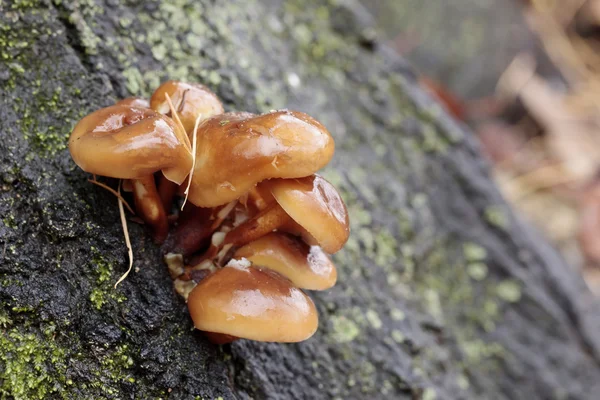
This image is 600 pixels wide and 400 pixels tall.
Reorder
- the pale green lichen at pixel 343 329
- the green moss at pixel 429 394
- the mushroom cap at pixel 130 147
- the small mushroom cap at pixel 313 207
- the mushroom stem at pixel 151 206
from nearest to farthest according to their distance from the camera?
the mushroom cap at pixel 130 147 < the small mushroom cap at pixel 313 207 < the mushroom stem at pixel 151 206 < the pale green lichen at pixel 343 329 < the green moss at pixel 429 394

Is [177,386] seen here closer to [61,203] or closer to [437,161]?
[61,203]

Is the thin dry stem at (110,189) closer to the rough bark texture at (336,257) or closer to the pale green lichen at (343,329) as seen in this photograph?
the rough bark texture at (336,257)

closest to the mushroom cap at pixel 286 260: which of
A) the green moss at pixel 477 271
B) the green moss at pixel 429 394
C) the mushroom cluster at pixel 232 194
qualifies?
the mushroom cluster at pixel 232 194

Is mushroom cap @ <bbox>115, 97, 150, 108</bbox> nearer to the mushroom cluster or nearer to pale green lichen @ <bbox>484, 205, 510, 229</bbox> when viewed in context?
the mushroom cluster

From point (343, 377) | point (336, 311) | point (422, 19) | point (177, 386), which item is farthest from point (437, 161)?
point (422, 19)

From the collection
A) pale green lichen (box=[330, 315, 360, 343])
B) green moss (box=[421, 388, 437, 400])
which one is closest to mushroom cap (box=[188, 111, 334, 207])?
pale green lichen (box=[330, 315, 360, 343])

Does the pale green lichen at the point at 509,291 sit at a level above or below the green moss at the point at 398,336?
above

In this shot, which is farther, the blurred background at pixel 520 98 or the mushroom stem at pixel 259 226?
the blurred background at pixel 520 98
